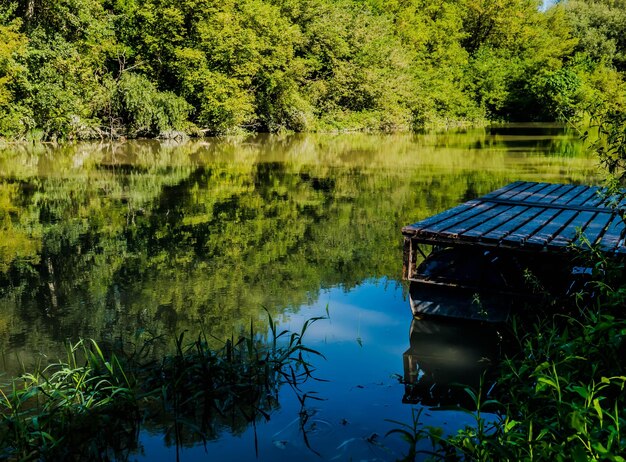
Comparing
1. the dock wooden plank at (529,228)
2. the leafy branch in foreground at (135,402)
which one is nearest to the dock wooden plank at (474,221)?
the dock wooden plank at (529,228)

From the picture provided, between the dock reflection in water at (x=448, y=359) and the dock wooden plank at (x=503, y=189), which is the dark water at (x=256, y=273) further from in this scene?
the dock wooden plank at (x=503, y=189)

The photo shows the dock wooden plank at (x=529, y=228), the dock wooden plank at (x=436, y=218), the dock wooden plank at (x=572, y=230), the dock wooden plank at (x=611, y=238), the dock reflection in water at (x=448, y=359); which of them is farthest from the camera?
the dock wooden plank at (x=436, y=218)

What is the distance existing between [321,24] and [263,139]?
10.2 metres

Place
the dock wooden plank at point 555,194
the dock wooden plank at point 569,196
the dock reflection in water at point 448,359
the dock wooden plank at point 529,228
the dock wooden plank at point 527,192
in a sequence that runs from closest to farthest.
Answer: the dock reflection in water at point 448,359 < the dock wooden plank at point 529,228 < the dock wooden plank at point 569,196 < the dock wooden plank at point 555,194 < the dock wooden plank at point 527,192

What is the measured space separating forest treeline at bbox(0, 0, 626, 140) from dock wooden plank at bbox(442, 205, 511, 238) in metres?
4.72

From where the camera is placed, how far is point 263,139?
30000 millimetres

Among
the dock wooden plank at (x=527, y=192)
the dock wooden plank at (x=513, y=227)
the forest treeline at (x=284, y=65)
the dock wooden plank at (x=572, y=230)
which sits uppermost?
the forest treeline at (x=284, y=65)

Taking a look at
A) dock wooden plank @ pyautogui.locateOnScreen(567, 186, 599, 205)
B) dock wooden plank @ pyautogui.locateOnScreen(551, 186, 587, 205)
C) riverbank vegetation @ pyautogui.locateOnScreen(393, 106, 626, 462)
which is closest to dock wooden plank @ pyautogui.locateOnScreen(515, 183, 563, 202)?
dock wooden plank @ pyautogui.locateOnScreen(551, 186, 587, 205)

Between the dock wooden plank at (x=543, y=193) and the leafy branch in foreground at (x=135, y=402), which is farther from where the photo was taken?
the dock wooden plank at (x=543, y=193)

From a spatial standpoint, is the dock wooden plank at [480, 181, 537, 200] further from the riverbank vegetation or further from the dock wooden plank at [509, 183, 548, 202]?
the riverbank vegetation

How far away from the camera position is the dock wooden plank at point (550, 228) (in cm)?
539

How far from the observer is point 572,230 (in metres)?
5.94

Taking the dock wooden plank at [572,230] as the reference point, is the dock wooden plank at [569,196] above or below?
A: above

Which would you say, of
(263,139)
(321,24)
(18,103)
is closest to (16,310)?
(18,103)
